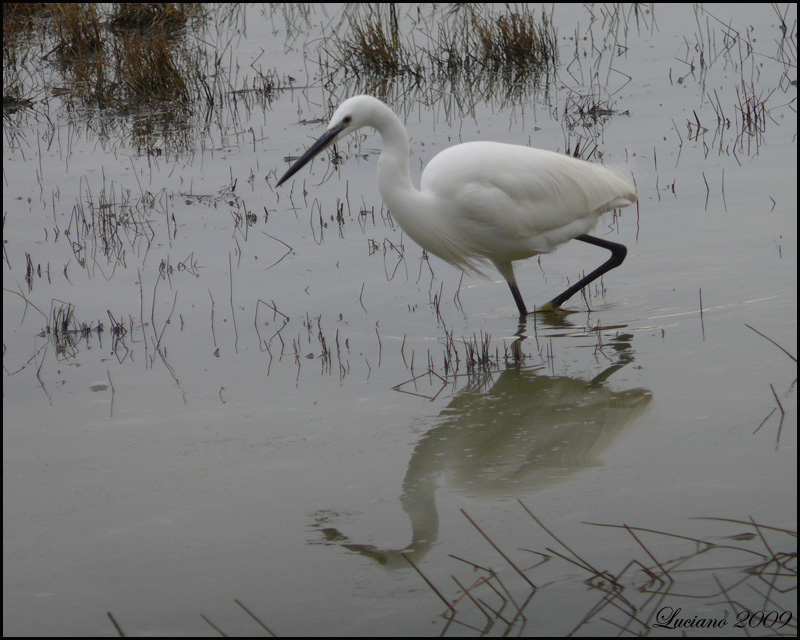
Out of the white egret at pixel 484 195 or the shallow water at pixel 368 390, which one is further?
the white egret at pixel 484 195

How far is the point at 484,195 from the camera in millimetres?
5082

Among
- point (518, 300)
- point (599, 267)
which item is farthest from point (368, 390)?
point (599, 267)

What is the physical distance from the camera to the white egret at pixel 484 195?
4973mm

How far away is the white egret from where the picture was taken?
4973 millimetres

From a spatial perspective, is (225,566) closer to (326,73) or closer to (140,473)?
(140,473)

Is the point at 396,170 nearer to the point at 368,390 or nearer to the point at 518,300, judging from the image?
the point at 518,300

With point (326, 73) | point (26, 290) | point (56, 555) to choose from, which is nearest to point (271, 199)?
point (26, 290)

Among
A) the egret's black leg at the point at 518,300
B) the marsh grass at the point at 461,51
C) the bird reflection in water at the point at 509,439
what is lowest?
the bird reflection in water at the point at 509,439

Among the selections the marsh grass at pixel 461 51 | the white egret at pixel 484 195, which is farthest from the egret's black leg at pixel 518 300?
the marsh grass at pixel 461 51

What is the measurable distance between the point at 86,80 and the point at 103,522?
8183 millimetres

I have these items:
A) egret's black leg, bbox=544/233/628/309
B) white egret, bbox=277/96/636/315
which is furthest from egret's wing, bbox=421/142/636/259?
egret's black leg, bbox=544/233/628/309

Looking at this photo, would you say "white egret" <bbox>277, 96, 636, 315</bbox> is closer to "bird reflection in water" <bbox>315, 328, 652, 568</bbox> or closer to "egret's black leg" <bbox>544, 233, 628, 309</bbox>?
"egret's black leg" <bbox>544, 233, 628, 309</bbox>

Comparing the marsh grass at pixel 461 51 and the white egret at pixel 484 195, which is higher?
the marsh grass at pixel 461 51

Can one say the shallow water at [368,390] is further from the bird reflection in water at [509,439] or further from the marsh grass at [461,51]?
the marsh grass at [461,51]
